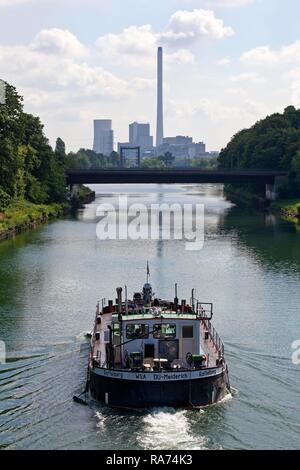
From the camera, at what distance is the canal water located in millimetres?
35938

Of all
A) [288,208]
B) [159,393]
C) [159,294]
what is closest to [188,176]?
[288,208]

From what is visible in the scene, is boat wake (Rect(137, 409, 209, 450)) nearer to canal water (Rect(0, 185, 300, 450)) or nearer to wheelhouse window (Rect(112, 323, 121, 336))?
canal water (Rect(0, 185, 300, 450))

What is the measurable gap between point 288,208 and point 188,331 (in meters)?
104

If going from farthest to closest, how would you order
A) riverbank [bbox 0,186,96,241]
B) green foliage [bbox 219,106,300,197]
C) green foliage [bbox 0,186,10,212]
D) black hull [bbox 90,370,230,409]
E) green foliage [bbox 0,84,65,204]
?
green foliage [bbox 219,106,300,197] → green foliage [bbox 0,84,65,204] → green foliage [bbox 0,186,10,212] → riverbank [bbox 0,186,96,241] → black hull [bbox 90,370,230,409]

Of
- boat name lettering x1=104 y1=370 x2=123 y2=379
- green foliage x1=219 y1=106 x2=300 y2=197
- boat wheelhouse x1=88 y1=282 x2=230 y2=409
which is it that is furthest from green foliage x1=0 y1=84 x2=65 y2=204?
boat name lettering x1=104 y1=370 x2=123 y2=379

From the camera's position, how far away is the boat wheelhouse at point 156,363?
38469 millimetres

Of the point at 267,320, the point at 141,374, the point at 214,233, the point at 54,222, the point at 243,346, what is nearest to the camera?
the point at 141,374

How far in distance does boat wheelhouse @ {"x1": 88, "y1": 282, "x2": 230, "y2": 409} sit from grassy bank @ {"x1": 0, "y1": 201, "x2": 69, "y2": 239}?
63.1m

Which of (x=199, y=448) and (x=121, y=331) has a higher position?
(x=121, y=331)

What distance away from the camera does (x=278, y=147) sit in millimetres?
173250

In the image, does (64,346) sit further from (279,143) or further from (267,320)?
(279,143)

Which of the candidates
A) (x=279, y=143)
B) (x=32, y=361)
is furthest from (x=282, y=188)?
(x=32, y=361)

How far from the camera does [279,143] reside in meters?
174

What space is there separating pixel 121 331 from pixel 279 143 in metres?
138
